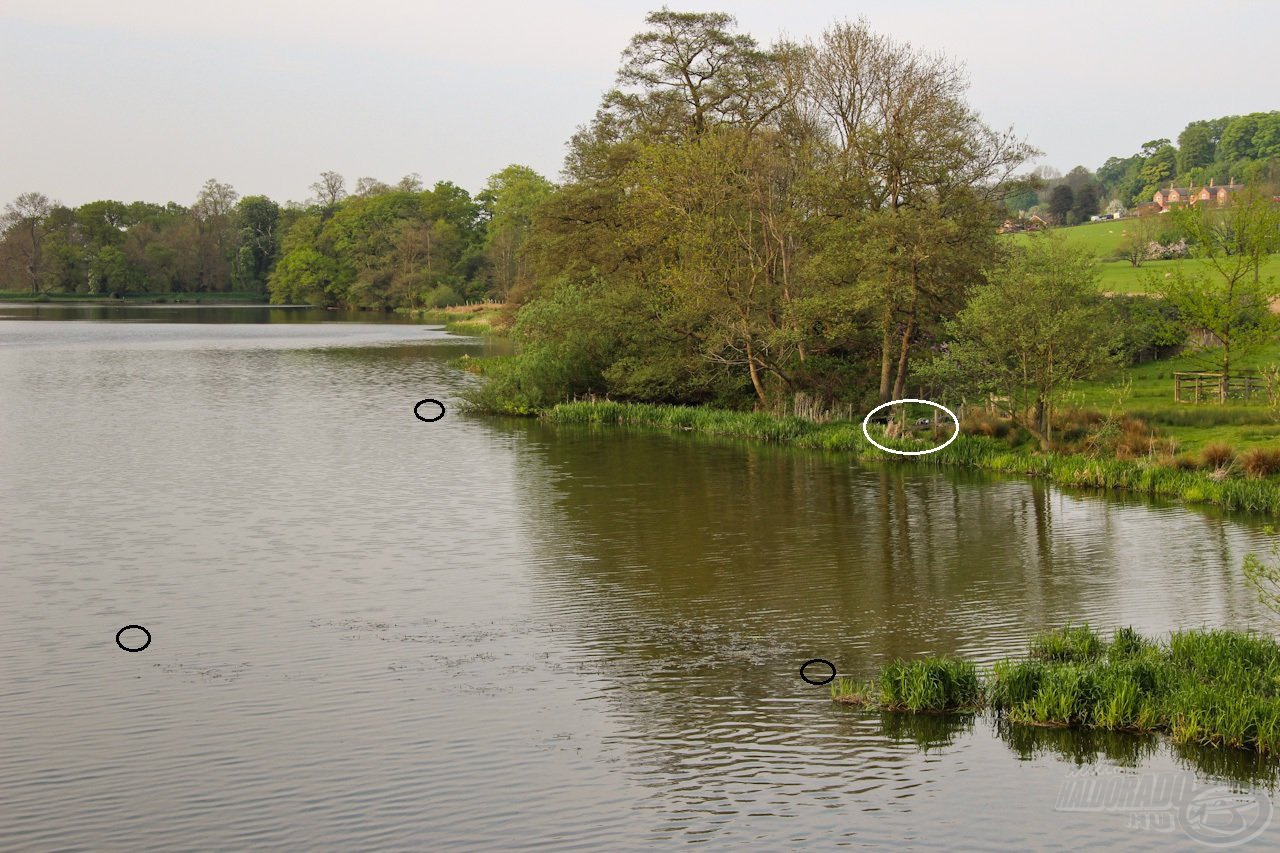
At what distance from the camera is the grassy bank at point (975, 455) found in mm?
31594

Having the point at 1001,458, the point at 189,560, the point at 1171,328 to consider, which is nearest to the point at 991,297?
the point at 1001,458

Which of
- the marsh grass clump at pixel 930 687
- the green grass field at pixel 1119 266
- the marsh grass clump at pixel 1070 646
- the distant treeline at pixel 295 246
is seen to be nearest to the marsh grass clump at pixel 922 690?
the marsh grass clump at pixel 930 687

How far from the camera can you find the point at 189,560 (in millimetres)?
27125

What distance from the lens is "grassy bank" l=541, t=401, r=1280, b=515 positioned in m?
31.6

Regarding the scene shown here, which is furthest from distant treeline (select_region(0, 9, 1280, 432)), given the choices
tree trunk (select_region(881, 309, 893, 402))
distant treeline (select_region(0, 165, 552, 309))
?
distant treeline (select_region(0, 165, 552, 309))

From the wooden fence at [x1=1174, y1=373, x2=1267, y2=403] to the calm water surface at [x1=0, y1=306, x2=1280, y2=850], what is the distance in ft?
37.5

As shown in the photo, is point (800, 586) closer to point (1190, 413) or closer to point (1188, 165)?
point (1190, 413)

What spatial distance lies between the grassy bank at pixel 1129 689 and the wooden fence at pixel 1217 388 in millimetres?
26533

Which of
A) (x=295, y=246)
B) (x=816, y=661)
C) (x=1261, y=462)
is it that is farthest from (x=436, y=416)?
(x=295, y=246)

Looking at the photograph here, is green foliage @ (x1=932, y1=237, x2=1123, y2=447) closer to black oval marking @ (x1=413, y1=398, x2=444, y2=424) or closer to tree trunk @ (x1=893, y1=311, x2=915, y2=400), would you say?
tree trunk @ (x1=893, y1=311, x2=915, y2=400)

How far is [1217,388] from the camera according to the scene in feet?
146

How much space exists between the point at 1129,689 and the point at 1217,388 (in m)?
31.4

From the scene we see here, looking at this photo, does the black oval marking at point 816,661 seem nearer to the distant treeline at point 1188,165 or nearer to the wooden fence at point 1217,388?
the wooden fence at point 1217,388

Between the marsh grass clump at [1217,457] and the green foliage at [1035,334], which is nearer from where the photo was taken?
the marsh grass clump at [1217,457]
